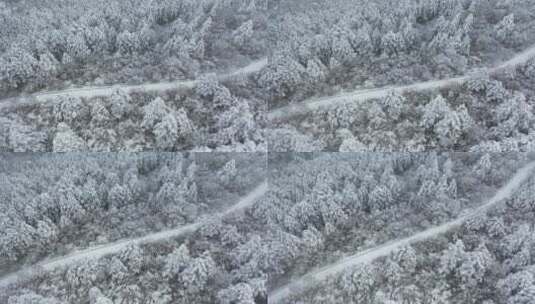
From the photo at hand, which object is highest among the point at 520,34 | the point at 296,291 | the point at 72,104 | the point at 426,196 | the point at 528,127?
the point at 520,34

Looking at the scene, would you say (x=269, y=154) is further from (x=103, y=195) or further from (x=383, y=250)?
(x=103, y=195)

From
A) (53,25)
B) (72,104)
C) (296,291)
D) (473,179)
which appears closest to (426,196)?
(473,179)

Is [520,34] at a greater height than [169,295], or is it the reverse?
[520,34]

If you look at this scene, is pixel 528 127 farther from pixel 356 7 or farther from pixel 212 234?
pixel 212 234

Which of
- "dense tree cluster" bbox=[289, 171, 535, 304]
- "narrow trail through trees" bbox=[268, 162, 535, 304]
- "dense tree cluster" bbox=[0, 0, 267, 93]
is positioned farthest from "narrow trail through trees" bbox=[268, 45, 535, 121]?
"dense tree cluster" bbox=[289, 171, 535, 304]

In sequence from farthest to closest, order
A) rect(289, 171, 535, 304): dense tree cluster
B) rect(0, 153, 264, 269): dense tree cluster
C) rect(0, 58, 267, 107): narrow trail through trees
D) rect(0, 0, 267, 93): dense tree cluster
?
rect(0, 0, 267, 93): dense tree cluster, rect(0, 58, 267, 107): narrow trail through trees, rect(0, 153, 264, 269): dense tree cluster, rect(289, 171, 535, 304): dense tree cluster

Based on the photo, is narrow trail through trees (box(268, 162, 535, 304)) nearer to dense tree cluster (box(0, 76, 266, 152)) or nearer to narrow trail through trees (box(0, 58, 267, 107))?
dense tree cluster (box(0, 76, 266, 152))
